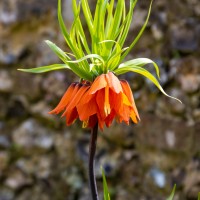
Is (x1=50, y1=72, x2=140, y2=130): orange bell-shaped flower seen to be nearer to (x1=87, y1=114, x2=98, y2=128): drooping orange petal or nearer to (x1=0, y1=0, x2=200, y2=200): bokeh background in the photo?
(x1=87, y1=114, x2=98, y2=128): drooping orange petal

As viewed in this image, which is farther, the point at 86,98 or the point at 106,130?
the point at 106,130

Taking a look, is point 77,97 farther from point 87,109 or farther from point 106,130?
point 106,130

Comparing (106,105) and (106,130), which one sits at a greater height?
(106,105)

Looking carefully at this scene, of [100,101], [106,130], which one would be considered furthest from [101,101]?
[106,130]

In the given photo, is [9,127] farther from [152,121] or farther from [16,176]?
[152,121]

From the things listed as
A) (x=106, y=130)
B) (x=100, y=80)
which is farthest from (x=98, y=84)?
(x=106, y=130)

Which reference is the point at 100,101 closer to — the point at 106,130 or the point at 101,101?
the point at 101,101
